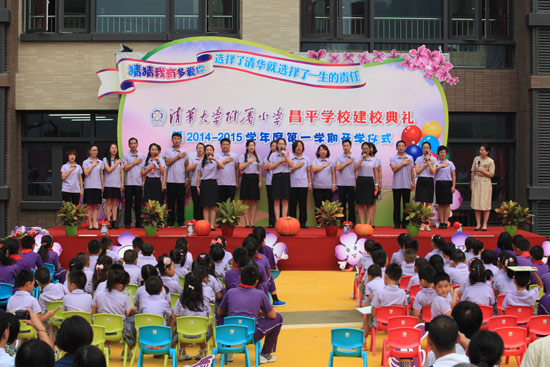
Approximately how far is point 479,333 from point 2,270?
25.8 feet

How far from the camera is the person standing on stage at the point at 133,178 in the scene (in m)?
16.9

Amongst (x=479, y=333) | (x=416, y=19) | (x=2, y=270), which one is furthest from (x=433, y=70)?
(x=479, y=333)

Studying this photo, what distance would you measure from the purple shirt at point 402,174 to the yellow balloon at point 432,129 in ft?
4.23

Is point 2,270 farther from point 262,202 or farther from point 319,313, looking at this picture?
point 262,202

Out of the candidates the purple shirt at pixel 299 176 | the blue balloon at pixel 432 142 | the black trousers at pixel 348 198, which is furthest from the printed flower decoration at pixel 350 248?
the blue balloon at pixel 432 142

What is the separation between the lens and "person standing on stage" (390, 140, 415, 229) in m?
16.8

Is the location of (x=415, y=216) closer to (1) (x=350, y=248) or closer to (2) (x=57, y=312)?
(1) (x=350, y=248)

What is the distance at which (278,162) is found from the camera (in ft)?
54.9

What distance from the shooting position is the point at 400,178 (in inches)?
666

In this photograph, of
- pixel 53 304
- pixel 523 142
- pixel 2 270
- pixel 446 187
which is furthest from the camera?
pixel 523 142

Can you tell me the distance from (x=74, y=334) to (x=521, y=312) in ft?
19.3

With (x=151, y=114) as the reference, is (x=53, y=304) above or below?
below

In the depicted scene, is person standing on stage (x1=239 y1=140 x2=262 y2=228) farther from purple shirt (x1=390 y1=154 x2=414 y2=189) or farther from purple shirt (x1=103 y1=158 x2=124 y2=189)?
purple shirt (x1=390 y1=154 x2=414 y2=189)

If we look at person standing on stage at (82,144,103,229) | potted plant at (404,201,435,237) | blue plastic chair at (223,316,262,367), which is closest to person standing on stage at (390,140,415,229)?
potted plant at (404,201,435,237)
